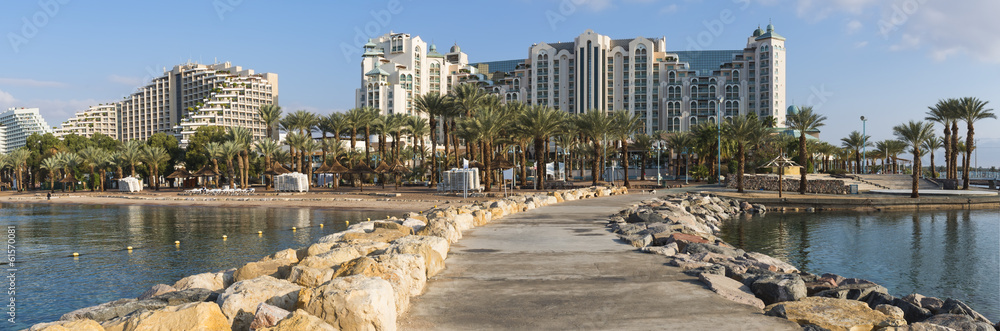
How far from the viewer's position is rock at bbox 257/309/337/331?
20.0 feet

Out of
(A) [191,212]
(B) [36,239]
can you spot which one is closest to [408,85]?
(A) [191,212]

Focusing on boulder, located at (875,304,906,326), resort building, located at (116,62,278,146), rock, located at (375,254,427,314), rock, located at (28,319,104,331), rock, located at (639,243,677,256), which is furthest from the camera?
resort building, located at (116,62,278,146)

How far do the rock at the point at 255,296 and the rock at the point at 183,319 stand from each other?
0.61 meters

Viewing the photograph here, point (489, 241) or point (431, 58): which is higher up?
point (431, 58)

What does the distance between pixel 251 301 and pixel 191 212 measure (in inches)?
1565

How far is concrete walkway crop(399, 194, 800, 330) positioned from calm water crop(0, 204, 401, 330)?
8.89 m

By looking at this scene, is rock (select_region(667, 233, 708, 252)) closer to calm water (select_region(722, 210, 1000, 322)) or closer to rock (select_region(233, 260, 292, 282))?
calm water (select_region(722, 210, 1000, 322))

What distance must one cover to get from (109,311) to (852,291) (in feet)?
36.7

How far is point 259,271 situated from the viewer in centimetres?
Result: 1063

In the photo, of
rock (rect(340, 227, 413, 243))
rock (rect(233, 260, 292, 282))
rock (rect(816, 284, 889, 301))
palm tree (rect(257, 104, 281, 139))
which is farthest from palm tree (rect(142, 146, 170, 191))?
rock (rect(816, 284, 889, 301))

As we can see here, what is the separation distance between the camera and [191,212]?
43.2 metres

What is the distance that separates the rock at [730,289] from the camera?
8.95m

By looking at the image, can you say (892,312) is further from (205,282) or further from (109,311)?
(109,311)

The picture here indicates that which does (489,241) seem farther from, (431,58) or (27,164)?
(431,58)
